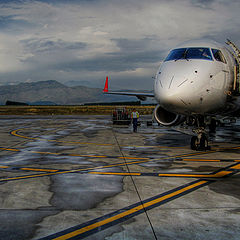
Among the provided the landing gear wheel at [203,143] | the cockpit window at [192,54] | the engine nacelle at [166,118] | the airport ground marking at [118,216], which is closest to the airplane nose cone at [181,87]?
the cockpit window at [192,54]

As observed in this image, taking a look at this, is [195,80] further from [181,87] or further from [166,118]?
[166,118]

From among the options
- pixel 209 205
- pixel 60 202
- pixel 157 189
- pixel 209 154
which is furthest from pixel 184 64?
pixel 60 202

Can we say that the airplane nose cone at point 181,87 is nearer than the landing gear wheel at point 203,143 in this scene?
Yes

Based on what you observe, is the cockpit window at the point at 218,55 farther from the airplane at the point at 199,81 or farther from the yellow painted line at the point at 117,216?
the yellow painted line at the point at 117,216

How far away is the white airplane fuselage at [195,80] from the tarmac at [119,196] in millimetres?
2257

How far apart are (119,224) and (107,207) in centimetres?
99

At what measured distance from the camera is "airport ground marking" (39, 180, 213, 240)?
5.05 m

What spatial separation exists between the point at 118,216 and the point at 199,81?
7371 mm

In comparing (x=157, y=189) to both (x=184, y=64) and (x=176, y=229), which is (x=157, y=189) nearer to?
(x=176, y=229)

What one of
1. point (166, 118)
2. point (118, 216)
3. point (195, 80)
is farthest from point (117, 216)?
point (166, 118)

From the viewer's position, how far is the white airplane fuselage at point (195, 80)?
37.4 ft

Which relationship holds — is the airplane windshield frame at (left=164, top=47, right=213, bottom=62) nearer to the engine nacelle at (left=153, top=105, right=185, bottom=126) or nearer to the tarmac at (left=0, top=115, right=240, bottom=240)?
the engine nacelle at (left=153, top=105, right=185, bottom=126)

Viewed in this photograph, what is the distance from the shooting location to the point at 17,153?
13680 mm

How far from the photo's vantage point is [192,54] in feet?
41.1
